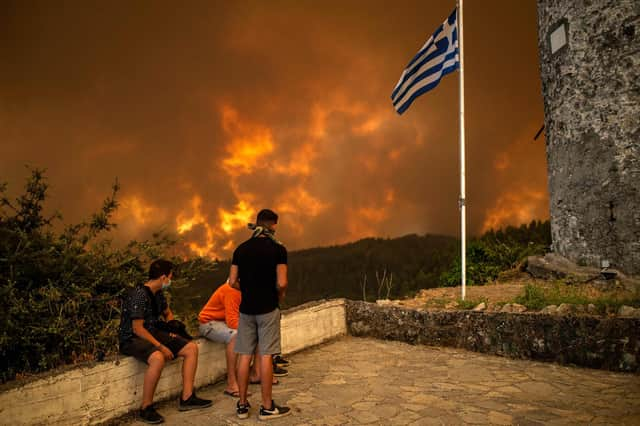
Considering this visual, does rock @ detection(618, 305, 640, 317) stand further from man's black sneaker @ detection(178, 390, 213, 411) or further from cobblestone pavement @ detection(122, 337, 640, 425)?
man's black sneaker @ detection(178, 390, 213, 411)

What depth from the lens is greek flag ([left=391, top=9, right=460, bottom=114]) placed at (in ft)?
28.3

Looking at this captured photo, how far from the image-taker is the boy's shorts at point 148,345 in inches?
179

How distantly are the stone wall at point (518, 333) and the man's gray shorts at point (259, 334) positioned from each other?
3.03 m

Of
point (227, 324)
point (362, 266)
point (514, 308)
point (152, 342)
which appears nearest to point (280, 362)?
point (227, 324)

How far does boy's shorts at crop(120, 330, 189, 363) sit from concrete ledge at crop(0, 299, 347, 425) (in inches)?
4.6

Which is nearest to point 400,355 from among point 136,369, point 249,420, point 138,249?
point 249,420

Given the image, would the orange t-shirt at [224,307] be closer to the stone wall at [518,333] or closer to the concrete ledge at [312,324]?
the concrete ledge at [312,324]

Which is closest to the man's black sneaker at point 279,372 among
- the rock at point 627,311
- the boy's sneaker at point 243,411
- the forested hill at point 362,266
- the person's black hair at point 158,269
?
the boy's sneaker at point 243,411

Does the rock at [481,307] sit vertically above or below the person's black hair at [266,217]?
below

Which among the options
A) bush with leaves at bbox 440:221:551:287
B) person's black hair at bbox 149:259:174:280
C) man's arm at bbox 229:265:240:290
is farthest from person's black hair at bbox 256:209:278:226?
bush with leaves at bbox 440:221:551:287

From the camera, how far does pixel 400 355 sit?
6.50m

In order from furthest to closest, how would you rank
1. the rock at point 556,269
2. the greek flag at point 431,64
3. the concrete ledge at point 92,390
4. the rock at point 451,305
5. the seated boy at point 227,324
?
the rock at point 556,269 → the greek flag at point 431,64 → the rock at point 451,305 → the seated boy at point 227,324 → the concrete ledge at point 92,390

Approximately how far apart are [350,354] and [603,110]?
7.60 meters

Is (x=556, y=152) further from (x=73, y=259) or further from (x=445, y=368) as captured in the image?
(x=73, y=259)
